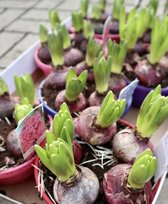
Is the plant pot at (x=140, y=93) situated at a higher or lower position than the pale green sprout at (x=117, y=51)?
lower

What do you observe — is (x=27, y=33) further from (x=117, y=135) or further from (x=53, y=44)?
(x=117, y=135)

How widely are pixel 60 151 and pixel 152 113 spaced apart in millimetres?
244

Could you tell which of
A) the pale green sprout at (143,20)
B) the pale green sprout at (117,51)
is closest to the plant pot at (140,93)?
the pale green sprout at (117,51)

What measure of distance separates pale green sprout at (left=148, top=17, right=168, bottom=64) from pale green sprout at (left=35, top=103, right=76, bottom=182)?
47 centimetres

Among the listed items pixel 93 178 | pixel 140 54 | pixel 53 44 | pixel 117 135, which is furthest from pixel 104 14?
pixel 93 178

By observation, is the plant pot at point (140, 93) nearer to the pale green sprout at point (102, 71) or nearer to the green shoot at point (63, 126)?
the pale green sprout at point (102, 71)

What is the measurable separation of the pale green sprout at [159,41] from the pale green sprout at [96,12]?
46cm

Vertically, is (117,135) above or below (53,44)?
below

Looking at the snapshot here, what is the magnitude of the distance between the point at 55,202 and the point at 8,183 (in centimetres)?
21

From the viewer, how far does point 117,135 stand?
0.81 m

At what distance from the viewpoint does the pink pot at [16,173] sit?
80cm

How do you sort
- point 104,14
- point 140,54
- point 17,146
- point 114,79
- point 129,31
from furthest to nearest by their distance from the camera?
point 104,14, point 140,54, point 129,31, point 114,79, point 17,146

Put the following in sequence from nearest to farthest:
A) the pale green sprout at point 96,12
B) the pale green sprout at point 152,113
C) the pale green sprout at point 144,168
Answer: the pale green sprout at point 144,168 → the pale green sprout at point 152,113 → the pale green sprout at point 96,12

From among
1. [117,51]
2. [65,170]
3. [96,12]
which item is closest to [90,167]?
[65,170]
